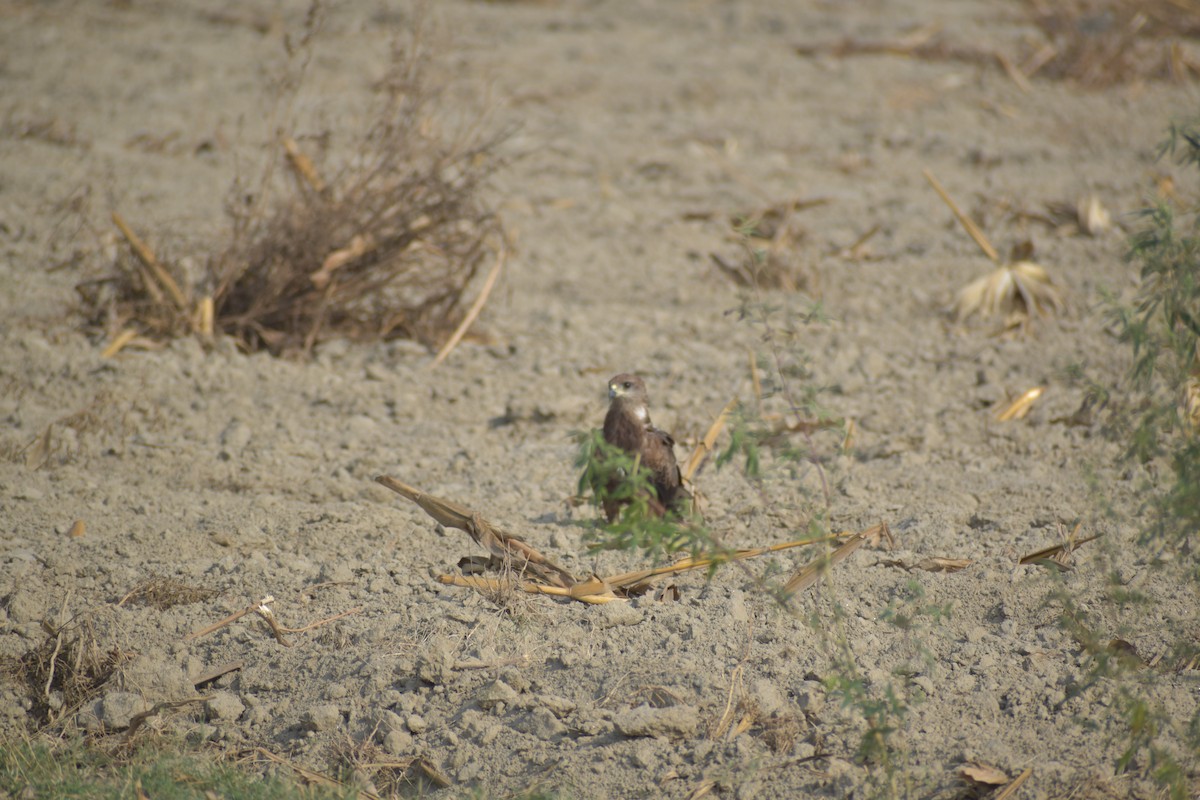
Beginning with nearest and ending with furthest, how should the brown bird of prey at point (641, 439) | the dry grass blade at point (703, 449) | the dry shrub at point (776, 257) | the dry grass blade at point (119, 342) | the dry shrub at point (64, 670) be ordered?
the dry shrub at point (64, 670) < the brown bird of prey at point (641, 439) < the dry grass blade at point (703, 449) < the dry grass blade at point (119, 342) < the dry shrub at point (776, 257)

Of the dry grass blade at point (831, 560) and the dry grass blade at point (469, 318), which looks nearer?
the dry grass blade at point (831, 560)

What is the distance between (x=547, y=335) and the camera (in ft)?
18.7

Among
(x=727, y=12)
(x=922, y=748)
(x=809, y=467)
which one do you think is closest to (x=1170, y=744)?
(x=922, y=748)

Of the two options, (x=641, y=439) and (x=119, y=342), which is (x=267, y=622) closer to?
(x=641, y=439)

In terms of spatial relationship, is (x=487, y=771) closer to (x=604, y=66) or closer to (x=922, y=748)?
(x=922, y=748)

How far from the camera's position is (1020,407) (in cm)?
487

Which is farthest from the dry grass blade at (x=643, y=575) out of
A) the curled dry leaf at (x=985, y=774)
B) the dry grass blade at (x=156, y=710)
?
the dry grass blade at (x=156, y=710)

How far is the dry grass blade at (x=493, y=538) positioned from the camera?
3562mm

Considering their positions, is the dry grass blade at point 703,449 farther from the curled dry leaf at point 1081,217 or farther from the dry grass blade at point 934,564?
the curled dry leaf at point 1081,217

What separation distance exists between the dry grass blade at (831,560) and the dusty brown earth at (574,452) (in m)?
0.08

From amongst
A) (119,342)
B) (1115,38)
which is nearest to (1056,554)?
(119,342)

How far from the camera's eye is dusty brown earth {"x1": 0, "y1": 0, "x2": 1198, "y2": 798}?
306 cm

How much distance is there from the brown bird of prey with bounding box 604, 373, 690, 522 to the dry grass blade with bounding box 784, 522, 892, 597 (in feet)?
1.72

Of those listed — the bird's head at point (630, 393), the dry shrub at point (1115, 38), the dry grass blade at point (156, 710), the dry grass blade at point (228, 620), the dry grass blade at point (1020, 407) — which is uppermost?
the dry shrub at point (1115, 38)
